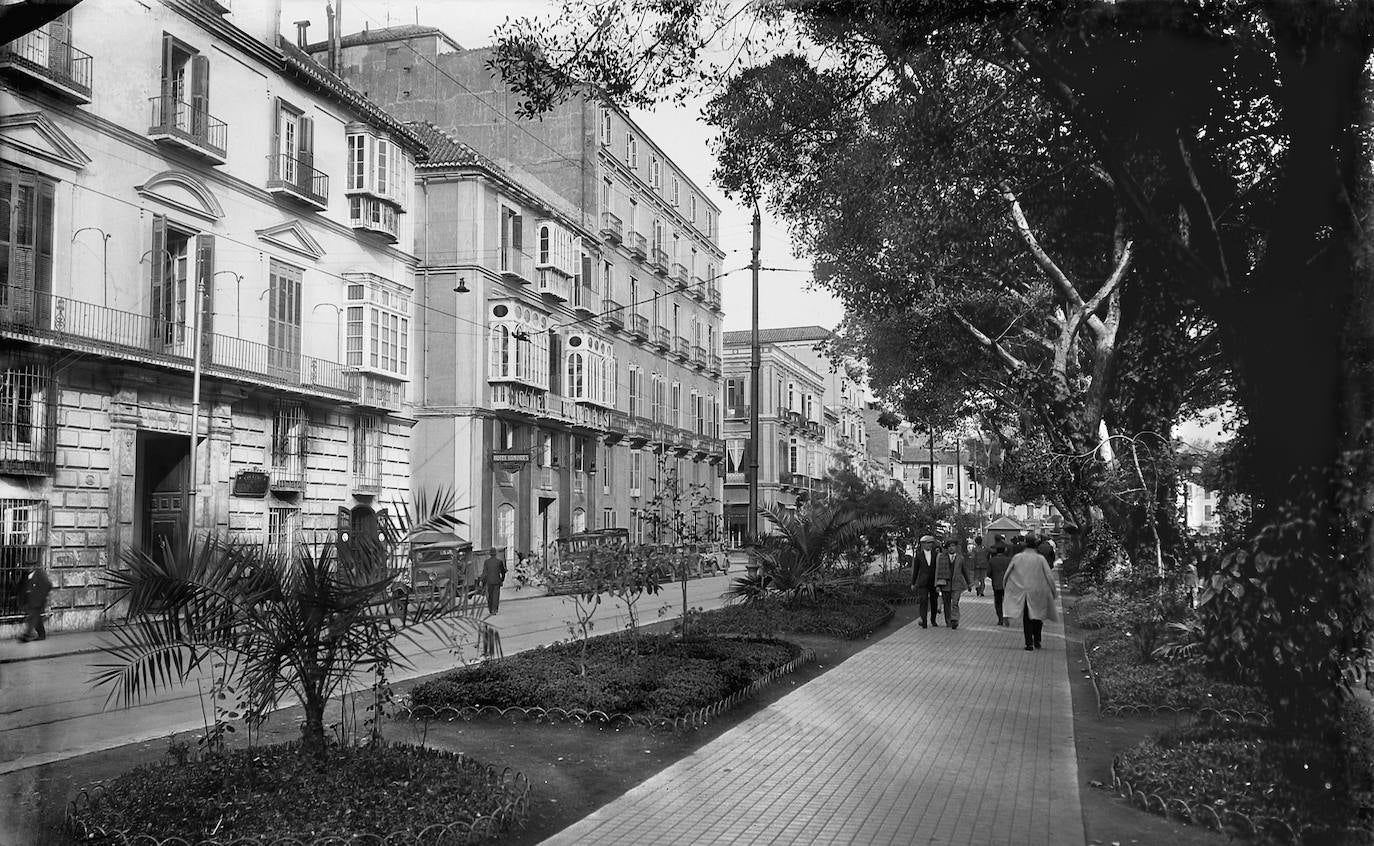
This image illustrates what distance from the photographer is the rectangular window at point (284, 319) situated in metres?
27.4

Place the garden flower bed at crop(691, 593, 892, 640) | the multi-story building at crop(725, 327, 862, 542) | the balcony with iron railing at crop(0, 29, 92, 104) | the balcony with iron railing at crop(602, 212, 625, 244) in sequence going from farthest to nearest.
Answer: the multi-story building at crop(725, 327, 862, 542) → the balcony with iron railing at crop(602, 212, 625, 244) → the balcony with iron railing at crop(0, 29, 92, 104) → the garden flower bed at crop(691, 593, 892, 640)

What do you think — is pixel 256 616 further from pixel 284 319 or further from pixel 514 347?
pixel 514 347

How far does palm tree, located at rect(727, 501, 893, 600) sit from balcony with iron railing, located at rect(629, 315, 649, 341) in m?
30.0

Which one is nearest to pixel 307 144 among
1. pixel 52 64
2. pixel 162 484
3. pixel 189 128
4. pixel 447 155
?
pixel 189 128

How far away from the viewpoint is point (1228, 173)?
12.3 metres

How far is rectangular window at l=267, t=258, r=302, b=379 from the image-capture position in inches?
1077

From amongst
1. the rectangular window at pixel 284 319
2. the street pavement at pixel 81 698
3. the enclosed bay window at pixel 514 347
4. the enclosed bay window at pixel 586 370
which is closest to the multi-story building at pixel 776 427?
the enclosed bay window at pixel 586 370

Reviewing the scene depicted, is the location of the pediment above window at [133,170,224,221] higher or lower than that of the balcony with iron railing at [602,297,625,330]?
lower

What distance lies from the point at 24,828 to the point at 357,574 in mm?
2187

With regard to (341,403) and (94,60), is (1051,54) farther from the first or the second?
(341,403)

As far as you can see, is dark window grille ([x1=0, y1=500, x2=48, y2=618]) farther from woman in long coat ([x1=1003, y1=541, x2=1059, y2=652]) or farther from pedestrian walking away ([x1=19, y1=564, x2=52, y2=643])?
woman in long coat ([x1=1003, y1=541, x2=1059, y2=652])

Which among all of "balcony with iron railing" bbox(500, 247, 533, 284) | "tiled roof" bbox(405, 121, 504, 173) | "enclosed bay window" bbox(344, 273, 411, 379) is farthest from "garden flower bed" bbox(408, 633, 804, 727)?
"balcony with iron railing" bbox(500, 247, 533, 284)

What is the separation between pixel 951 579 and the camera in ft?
69.3

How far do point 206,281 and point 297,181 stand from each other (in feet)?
13.7
